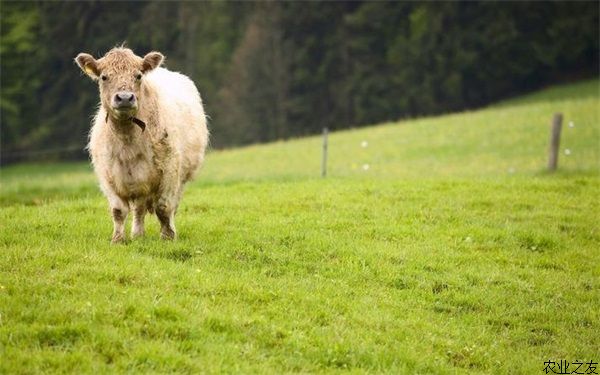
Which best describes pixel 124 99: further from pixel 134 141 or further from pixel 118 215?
pixel 118 215

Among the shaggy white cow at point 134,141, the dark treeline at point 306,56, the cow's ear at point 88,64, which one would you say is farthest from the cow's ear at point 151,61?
the dark treeline at point 306,56

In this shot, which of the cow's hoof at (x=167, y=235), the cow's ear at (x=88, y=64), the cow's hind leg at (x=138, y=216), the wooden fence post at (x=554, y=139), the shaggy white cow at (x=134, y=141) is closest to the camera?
the shaggy white cow at (x=134, y=141)

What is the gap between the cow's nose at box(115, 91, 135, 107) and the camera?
37.9 ft

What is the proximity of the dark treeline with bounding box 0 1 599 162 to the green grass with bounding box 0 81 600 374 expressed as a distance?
163 feet

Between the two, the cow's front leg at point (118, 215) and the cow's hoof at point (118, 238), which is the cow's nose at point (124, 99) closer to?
the cow's front leg at point (118, 215)

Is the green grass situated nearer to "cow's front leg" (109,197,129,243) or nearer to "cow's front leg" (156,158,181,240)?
"cow's front leg" (109,197,129,243)

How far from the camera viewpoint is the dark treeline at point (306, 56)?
68.1 metres

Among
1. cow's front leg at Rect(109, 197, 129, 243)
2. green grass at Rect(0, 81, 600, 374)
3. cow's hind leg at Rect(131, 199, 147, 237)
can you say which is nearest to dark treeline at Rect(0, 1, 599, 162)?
green grass at Rect(0, 81, 600, 374)

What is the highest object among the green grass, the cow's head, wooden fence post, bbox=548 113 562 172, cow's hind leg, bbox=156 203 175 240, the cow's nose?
the cow's head

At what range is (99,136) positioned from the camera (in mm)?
12891

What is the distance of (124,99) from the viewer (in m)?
11.5

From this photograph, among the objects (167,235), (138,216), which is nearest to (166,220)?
(167,235)

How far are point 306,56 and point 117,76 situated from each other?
6129cm

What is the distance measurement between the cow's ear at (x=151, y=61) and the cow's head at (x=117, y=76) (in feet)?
0.07
